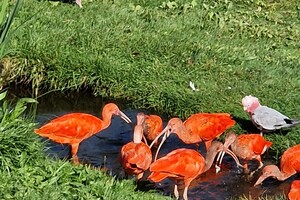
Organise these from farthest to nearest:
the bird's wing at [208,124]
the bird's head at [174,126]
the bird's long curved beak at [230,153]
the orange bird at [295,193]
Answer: the bird's wing at [208,124], the bird's head at [174,126], the bird's long curved beak at [230,153], the orange bird at [295,193]

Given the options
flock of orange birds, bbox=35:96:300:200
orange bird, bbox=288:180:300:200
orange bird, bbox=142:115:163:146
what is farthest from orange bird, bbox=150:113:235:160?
orange bird, bbox=288:180:300:200

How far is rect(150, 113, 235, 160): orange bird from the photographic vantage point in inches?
276

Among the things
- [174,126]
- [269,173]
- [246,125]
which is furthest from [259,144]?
[246,125]

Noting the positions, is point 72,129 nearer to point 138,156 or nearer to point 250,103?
point 138,156

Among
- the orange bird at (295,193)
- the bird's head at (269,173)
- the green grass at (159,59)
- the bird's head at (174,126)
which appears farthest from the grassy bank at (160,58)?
the orange bird at (295,193)

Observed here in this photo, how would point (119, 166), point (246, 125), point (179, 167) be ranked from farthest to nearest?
point (246, 125)
point (119, 166)
point (179, 167)

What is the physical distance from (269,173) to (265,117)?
858 mm

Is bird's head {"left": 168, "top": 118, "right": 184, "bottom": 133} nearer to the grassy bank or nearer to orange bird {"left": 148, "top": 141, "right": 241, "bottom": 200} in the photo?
orange bird {"left": 148, "top": 141, "right": 241, "bottom": 200}

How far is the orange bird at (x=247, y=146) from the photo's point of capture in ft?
22.3

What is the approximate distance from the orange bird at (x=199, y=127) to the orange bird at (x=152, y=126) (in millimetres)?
143

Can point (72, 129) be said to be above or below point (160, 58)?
above

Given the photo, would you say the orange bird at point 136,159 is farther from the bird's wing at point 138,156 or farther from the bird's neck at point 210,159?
the bird's neck at point 210,159

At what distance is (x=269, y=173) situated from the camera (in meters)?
6.55

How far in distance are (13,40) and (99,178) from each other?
3439 millimetres
